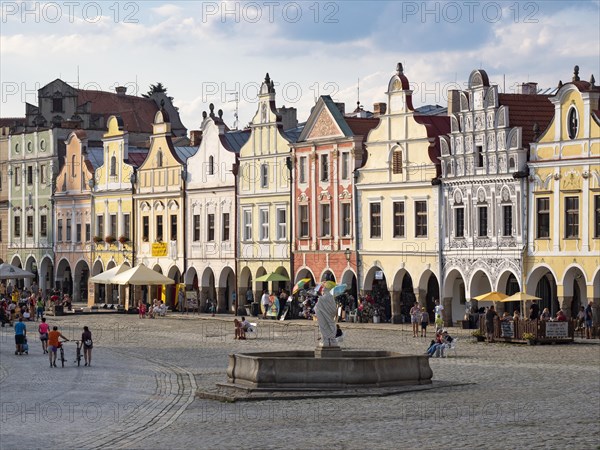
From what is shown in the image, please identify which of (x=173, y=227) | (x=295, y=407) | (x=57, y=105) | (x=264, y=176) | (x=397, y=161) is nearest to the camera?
(x=295, y=407)

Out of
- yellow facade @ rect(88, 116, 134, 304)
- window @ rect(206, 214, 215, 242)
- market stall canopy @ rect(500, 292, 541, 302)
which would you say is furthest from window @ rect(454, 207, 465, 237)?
yellow facade @ rect(88, 116, 134, 304)

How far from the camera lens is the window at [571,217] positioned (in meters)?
58.4

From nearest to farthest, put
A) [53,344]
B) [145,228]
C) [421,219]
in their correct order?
[53,344]
[421,219]
[145,228]

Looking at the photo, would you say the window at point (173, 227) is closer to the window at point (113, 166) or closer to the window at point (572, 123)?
the window at point (113, 166)

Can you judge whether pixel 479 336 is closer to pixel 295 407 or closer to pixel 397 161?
pixel 397 161

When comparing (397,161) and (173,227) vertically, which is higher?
(397,161)

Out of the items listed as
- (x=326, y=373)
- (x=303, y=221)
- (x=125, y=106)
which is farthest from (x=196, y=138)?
(x=326, y=373)

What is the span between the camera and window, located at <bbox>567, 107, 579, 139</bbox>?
58.7 m

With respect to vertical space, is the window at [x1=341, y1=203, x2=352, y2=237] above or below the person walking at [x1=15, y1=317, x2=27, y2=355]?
above

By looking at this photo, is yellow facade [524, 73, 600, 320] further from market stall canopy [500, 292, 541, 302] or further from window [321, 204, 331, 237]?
window [321, 204, 331, 237]

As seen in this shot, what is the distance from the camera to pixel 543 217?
60000 millimetres

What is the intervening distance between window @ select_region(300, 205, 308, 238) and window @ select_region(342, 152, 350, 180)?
3539 mm

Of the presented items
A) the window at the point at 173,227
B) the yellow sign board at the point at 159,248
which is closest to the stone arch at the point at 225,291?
the window at the point at 173,227

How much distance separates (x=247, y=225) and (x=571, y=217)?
24.5m
